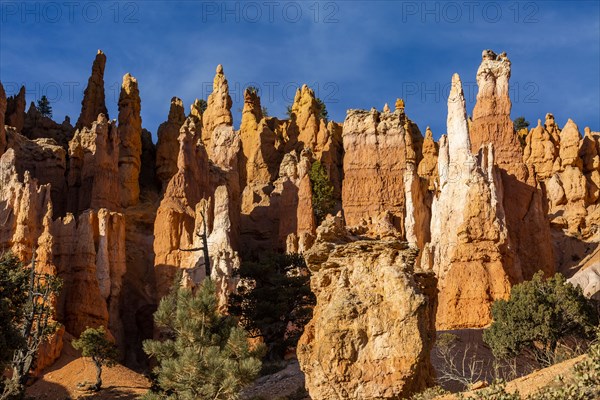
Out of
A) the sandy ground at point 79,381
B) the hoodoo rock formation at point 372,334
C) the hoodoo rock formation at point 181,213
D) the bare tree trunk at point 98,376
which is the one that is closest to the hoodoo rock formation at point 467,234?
the sandy ground at point 79,381

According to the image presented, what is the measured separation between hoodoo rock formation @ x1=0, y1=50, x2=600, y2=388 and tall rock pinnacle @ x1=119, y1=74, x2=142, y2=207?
15 centimetres

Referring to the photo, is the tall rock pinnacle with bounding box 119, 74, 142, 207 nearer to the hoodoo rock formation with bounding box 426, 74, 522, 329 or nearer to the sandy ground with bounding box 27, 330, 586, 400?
the sandy ground with bounding box 27, 330, 586, 400

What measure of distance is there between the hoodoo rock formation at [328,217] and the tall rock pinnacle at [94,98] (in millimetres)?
152

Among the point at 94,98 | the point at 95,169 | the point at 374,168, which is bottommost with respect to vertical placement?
the point at 374,168

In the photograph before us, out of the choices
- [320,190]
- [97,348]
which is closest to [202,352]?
[97,348]

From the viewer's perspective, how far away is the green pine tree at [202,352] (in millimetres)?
22844

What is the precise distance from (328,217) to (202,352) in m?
7.34

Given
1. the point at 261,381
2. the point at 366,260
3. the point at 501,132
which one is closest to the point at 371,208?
the point at 501,132

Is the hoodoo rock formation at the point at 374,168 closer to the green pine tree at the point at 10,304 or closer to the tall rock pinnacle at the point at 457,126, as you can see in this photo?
the tall rock pinnacle at the point at 457,126

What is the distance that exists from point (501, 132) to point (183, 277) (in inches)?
773

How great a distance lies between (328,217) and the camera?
29.3 meters

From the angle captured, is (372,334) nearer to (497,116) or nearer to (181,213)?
(497,116)

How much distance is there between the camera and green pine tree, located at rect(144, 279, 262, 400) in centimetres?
2284

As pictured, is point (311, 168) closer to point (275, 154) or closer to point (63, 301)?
point (275, 154)
